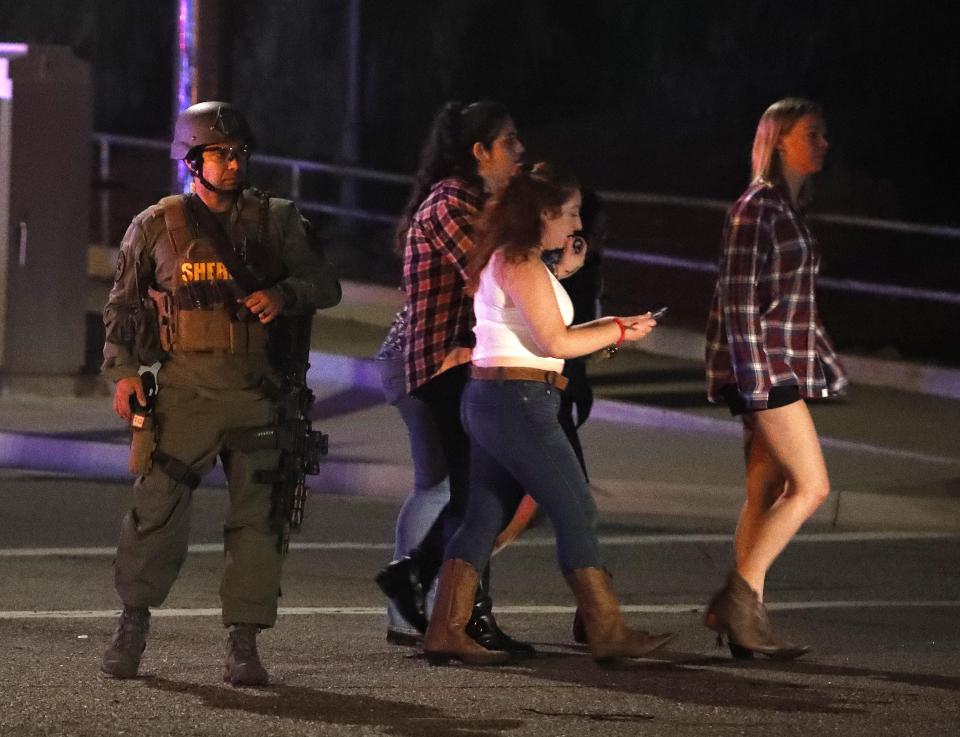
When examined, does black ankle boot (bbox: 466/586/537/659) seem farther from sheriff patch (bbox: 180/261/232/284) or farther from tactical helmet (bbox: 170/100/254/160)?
tactical helmet (bbox: 170/100/254/160)

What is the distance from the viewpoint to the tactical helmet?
23.0ft

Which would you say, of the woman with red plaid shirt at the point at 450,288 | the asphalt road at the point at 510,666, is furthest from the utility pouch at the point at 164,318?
the asphalt road at the point at 510,666

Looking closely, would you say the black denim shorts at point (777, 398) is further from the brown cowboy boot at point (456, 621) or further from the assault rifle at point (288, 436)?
the assault rifle at point (288, 436)

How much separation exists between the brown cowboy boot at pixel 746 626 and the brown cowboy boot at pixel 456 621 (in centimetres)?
79

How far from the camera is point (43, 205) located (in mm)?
14773

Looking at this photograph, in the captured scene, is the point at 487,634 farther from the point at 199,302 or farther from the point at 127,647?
the point at 199,302

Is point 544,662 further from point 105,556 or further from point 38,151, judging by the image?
point 38,151

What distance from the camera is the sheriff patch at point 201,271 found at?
6.99m

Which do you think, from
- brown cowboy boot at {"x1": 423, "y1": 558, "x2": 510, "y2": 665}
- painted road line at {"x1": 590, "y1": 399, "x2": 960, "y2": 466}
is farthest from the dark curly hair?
painted road line at {"x1": 590, "y1": 399, "x2": 960, "y2": 466}

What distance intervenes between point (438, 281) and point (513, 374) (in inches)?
22.2

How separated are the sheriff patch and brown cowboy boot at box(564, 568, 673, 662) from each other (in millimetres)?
1480

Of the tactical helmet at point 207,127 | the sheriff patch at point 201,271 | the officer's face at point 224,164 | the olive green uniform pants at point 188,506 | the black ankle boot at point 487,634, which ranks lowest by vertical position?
the black ankle boot at point 487,634

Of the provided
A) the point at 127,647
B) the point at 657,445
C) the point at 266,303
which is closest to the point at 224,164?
the point at 266,303

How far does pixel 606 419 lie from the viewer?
14203 millimetres
